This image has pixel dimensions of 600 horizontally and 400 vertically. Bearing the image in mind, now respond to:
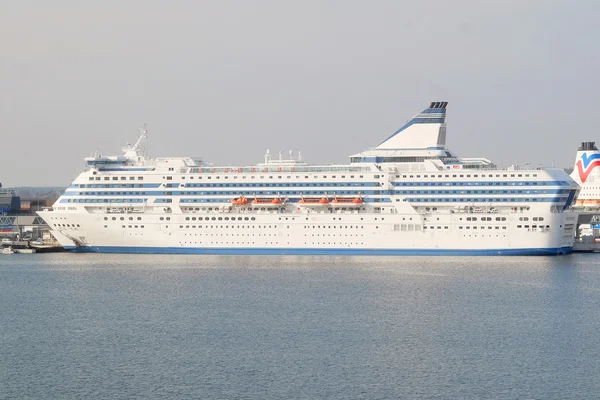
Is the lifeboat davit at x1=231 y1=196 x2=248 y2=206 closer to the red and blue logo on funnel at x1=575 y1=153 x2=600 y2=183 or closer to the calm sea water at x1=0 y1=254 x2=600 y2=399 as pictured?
the calm sea water at x1=0 y1=254 x2=600 y2=399

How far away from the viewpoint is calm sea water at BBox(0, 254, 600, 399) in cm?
2750

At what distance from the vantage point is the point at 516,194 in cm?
5597

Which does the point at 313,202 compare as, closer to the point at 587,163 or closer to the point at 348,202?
the point at 348,202

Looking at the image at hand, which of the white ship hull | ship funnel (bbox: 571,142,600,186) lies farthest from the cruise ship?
ship funnel (bbox: 571,142,600,186)

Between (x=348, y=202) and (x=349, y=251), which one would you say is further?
(x=348, y=202)

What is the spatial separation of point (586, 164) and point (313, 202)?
3504 centimetres

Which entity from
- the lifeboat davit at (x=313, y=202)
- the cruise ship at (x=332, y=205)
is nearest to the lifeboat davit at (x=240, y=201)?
the cruise ship at (x=332, y=205)

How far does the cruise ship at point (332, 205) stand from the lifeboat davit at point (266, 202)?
0.36ft

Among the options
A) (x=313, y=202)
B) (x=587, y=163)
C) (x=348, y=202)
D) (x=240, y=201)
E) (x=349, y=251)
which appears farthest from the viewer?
(x=587, y=163)

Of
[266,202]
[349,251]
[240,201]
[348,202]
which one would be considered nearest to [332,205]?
[348,202]

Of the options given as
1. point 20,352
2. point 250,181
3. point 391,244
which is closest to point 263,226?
point 250,181

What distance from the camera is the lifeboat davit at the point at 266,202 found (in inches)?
2286

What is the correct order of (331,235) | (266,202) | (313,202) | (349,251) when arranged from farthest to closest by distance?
1. (266,202)
2. (313,202)
3. (331,235)
4. (349,251)

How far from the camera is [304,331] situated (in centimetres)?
3419
